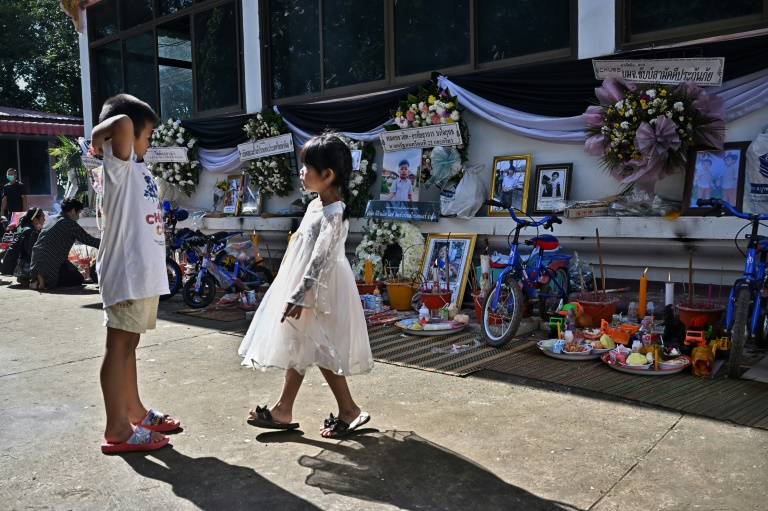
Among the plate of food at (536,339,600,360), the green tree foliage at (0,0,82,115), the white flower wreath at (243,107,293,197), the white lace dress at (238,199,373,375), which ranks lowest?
the plate of food at (536,339,600,360)

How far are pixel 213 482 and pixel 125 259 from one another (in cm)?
109

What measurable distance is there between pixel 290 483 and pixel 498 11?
19.3 ft

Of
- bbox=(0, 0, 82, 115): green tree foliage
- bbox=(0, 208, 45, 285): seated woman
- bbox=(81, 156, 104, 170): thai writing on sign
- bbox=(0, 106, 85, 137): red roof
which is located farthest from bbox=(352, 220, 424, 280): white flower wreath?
bbox=(0, 0, 82, 115): green tree foliage

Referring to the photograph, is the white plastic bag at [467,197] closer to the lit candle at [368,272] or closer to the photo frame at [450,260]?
the photo frame at [450,260]

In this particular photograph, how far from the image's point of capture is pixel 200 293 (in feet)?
25.1

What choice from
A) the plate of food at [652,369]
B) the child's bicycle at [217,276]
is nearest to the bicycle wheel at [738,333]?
the plate of food at [652,369]

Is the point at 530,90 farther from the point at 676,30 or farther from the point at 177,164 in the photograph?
the point at 177,164

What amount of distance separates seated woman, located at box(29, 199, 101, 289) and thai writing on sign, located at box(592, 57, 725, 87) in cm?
663

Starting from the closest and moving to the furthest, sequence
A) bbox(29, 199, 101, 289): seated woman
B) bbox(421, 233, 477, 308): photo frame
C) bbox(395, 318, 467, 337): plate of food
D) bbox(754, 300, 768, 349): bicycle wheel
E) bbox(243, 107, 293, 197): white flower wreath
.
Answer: bbox(754, 300, 768, 349): bicycle wheel, bbox(395, 318, 467, 337): plate of food, bbox(421, 233, 477, 308): photo frame, bbox(29, 199, 101, 289): seated woman, bbox(243, 107, 293, 197): white flower wreath

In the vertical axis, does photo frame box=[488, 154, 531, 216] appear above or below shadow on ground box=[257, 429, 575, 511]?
above

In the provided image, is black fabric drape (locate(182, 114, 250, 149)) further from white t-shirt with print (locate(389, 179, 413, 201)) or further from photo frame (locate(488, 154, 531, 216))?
photo frame (locate(488, 154, 531, 216))

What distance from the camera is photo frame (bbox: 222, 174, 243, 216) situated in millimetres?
9930

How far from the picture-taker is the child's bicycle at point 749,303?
13.9ft

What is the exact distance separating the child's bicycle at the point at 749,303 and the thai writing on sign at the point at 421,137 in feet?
9.88
